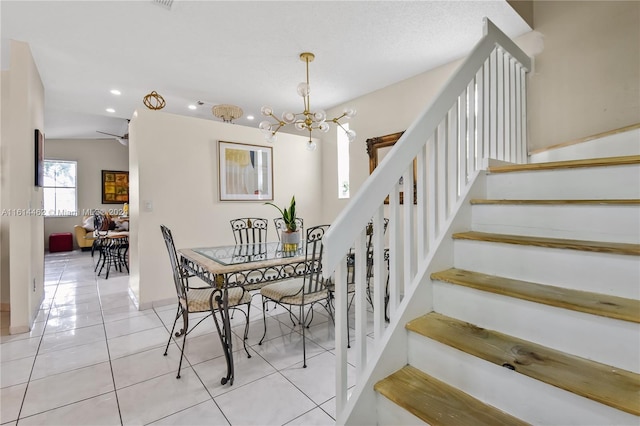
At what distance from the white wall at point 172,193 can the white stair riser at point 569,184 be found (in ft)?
10.5

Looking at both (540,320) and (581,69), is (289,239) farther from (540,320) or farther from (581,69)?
(581,69)

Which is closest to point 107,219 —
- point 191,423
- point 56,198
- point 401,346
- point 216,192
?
point 56,198

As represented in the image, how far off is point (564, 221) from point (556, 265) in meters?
0.29

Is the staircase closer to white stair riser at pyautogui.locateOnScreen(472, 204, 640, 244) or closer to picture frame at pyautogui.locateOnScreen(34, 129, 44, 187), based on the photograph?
white stair riser at pyautogui.locateOnScreen(472, 204, 640, 244)

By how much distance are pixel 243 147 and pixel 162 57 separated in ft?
4.46

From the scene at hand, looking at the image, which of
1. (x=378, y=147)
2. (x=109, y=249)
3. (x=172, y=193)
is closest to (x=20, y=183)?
(x=172, y=193)

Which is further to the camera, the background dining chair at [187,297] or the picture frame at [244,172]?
the picture frame at [244,172]

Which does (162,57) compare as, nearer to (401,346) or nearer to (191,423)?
(191,423)

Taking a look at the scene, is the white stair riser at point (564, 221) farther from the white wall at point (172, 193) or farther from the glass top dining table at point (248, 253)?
the white wall at point (172, 193)

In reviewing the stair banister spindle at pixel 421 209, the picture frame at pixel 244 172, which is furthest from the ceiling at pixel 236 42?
the stair banister spindle at pixel 421 209

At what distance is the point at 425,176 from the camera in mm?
1487

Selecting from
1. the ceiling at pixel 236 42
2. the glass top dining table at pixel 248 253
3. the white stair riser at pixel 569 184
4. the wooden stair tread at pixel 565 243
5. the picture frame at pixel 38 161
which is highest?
the ceiling at pixel 236 42

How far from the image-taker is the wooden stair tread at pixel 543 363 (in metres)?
0.85

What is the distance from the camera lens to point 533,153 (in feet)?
8.89
